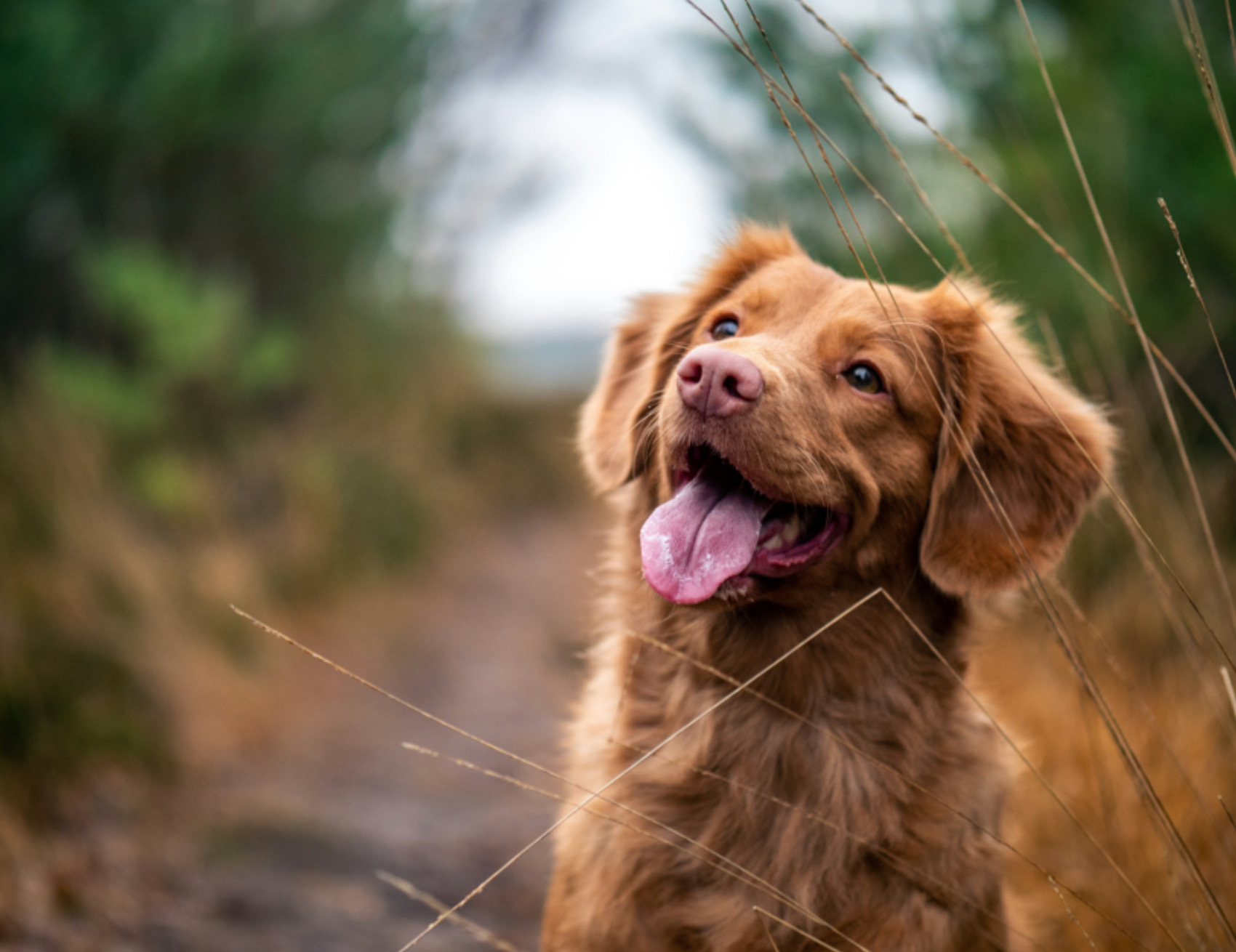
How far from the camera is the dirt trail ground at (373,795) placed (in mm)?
3041

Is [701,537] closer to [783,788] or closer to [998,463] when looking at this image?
[783,788]

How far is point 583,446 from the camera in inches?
105

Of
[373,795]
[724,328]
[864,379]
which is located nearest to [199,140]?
[373,795]

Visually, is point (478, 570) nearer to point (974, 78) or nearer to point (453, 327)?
point (453, 327)

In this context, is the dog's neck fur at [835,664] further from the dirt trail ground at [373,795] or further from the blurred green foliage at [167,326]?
the blurred green foliage at [167,326]

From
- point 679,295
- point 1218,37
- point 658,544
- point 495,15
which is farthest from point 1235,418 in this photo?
point 495,15

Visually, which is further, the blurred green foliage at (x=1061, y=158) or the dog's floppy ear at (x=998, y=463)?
the blurred green foliage at (x=1061, y=158)

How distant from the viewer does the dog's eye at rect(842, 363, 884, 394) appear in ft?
7.04

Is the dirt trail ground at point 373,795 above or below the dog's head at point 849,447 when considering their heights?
below

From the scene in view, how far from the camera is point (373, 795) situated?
421cm

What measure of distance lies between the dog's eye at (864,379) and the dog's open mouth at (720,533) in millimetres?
305

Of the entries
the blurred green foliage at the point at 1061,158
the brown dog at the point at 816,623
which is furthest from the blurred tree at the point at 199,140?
the brown dog at the point at 816,623

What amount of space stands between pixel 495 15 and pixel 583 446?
24.7 ft

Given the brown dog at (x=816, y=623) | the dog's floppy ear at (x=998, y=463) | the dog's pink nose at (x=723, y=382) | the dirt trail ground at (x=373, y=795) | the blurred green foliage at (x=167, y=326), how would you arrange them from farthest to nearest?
the blurred green foliage at (x=167, y=326)
the dirt trail ground at (x=373, y=795)
the dog's floppy ear at (x=998, y=463)
the brown dog at (x=816, y=623)
the dog's pink nose at (x=723, y=382)
